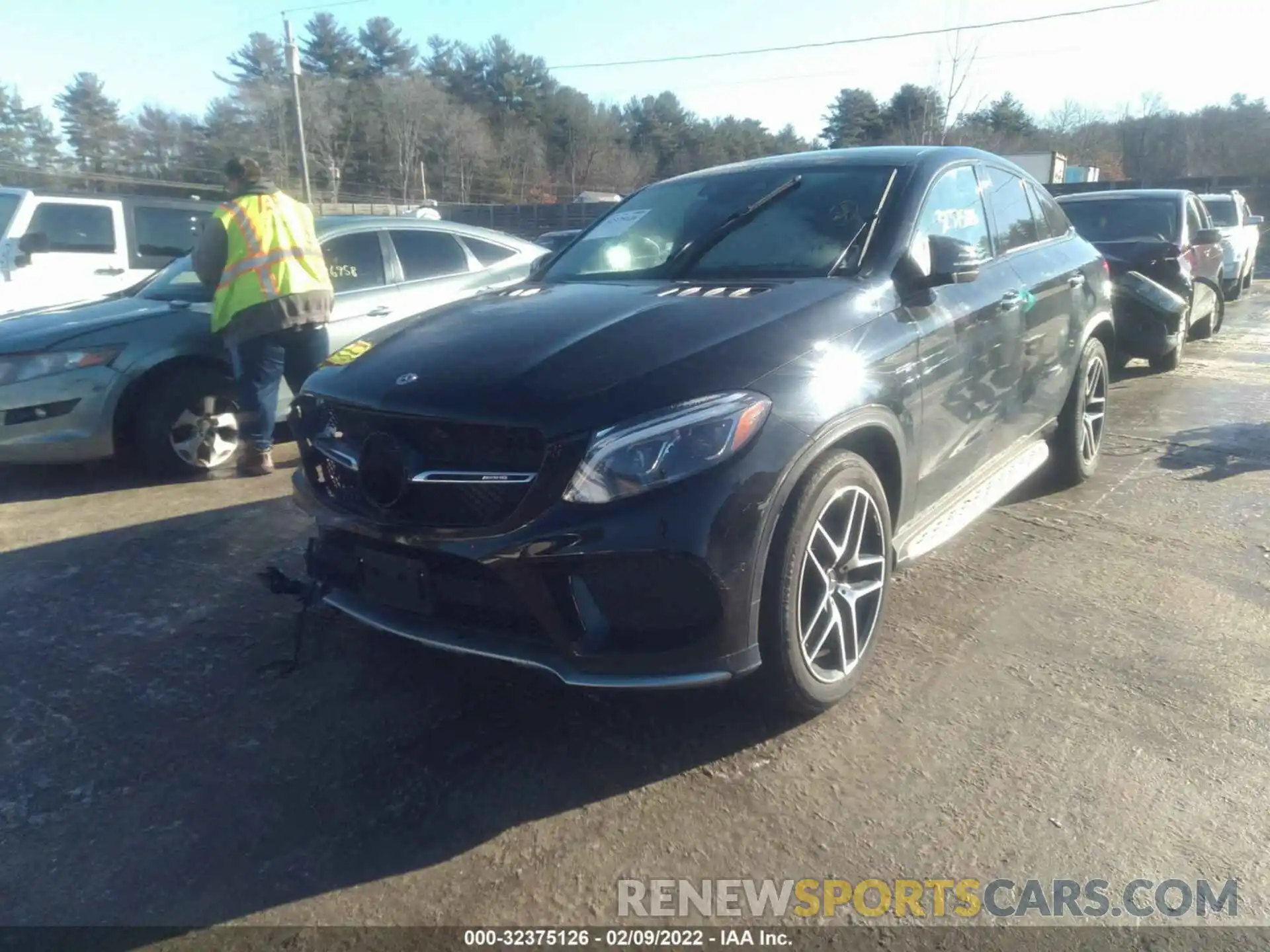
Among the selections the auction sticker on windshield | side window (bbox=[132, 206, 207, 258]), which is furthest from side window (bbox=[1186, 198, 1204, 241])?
side window (bbox=[132, 206, 207, 258])

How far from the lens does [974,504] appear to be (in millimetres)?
3945

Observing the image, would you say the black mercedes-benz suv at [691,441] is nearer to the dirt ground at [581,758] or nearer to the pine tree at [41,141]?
the dirt ground at [581,758]

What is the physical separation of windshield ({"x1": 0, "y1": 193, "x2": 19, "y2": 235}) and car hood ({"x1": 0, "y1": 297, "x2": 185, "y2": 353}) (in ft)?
12.9

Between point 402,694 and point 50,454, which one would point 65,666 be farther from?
point 50,454

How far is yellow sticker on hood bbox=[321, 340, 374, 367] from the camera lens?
130 inches

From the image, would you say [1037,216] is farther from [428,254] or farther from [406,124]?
[406,124]

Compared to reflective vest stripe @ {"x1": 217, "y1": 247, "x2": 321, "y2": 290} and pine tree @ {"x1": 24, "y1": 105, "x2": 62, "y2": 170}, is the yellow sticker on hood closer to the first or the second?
reflective vest stripe @ {"x1": 217, "y1": 247, "x2": 321, "y2": 290}

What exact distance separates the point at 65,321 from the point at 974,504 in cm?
516

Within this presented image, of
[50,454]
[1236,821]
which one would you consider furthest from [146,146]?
[1236,821]

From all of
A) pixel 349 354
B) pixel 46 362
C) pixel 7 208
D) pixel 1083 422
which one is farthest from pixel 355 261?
pixel 7 208

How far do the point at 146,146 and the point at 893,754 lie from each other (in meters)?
42.0

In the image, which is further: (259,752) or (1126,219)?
(1126,219)

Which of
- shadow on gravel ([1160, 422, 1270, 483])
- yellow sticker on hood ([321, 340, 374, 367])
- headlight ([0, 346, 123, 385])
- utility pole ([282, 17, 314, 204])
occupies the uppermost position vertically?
utility pole ([282, 17, 314, 204])

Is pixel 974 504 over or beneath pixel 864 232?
beneath
